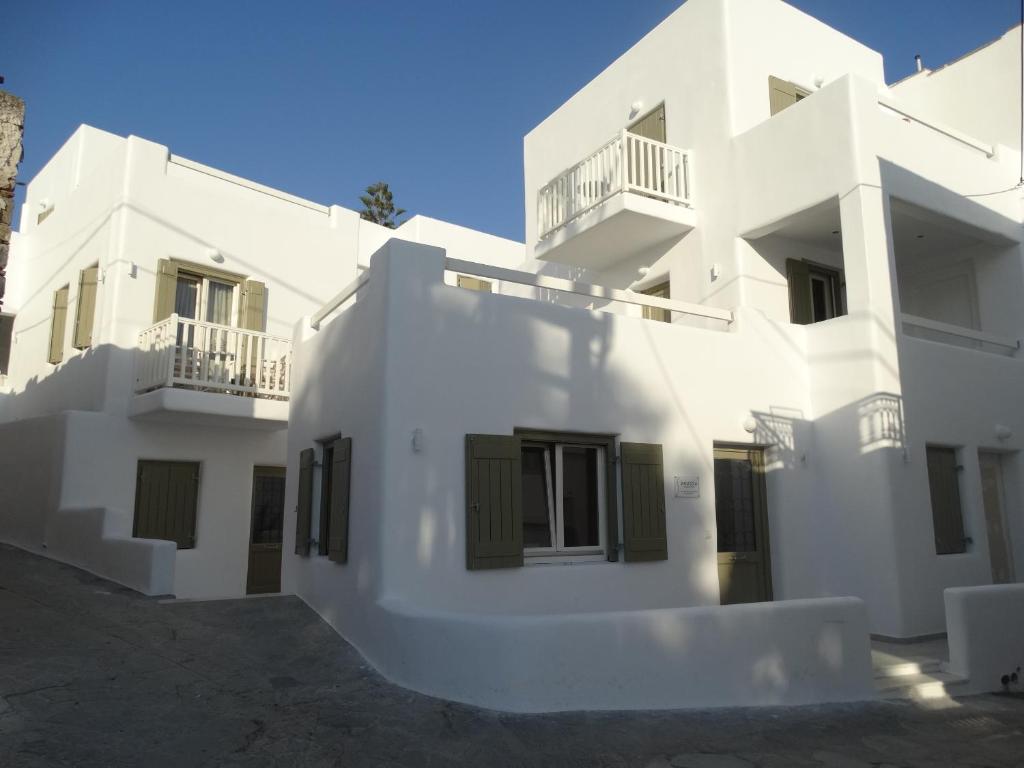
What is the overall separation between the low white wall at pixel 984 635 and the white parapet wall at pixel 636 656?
1.17 metres

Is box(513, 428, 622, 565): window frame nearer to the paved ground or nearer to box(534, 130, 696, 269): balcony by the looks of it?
the paved ground

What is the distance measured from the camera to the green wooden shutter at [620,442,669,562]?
7.70m

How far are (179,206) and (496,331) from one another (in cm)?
734

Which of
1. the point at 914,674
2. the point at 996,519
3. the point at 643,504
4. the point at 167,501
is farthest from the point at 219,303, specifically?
the point at 996,519

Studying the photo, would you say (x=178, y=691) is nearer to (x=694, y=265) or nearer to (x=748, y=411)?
(x=748, y=411)

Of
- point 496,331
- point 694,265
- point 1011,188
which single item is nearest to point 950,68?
point 1011,188

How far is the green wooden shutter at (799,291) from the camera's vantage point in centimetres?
1099

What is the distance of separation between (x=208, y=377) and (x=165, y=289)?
1999 millimetres

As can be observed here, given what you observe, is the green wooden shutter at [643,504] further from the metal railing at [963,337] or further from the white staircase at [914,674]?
the metal railing at [963,337]

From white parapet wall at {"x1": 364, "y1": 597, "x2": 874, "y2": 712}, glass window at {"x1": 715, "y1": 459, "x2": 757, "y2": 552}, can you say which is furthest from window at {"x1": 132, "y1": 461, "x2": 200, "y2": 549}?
glass window at {"x1": 715, "y1": 459, "x2": 757, "y2": 552}

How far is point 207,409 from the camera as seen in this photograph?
34.7ft

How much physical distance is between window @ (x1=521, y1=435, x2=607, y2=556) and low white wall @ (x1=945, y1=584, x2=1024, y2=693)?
317cm

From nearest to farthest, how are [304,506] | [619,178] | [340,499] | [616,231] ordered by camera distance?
[340,499], [304,506], [619,178], [616,231]

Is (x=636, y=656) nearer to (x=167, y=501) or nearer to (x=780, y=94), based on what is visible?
(x=167, y=501)
